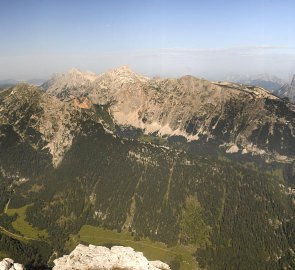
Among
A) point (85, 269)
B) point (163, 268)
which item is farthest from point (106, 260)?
point (163, 268)

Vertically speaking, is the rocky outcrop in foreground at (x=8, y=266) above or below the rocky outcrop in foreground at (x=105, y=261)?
above

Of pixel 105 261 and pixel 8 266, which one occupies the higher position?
pixel 8 266

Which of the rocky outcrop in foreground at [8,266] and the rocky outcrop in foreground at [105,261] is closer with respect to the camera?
the rocky outcrop in foreground at [8,266]

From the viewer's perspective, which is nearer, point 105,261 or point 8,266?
point 8,266

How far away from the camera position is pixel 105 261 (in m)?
179

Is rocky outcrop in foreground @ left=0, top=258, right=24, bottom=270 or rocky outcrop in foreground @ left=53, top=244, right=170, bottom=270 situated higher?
rocky outcrop in foreground @ left=0, top=258, right=24, bottom=270

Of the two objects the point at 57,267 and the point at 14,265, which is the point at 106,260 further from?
the point at 14,265

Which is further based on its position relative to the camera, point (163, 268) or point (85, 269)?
point (163, 268)

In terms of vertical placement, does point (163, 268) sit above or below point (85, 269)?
below

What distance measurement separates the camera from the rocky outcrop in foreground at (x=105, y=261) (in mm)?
176625

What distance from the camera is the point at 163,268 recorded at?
19375 centimetres

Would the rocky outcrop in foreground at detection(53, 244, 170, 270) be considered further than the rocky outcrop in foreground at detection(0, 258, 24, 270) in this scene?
Yes

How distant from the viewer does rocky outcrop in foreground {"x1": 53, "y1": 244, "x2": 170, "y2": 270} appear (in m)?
177

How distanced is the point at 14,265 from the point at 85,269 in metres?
27.7
